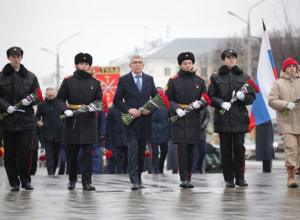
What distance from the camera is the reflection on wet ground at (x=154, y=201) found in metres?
7.12

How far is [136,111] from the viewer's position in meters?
10.3

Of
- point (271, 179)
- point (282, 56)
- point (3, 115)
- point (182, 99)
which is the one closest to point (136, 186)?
point (182, 99)

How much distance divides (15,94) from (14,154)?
35.7 inches

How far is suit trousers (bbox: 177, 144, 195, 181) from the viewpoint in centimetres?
1052

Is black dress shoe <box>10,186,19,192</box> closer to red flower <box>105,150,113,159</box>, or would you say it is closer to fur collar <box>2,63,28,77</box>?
fur collar <box>2,63,28,77</box>

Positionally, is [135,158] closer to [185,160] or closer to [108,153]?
[185,160]

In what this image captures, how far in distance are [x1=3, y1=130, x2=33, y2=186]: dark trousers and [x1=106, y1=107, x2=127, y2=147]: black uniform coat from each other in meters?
4.68

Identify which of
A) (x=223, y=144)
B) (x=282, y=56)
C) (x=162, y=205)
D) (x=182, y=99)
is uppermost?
(x=282, y=56)

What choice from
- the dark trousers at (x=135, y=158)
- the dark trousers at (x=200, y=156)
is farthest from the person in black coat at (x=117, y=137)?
the dark trousers at (x=135, y=158)

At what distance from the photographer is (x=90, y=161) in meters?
10.4

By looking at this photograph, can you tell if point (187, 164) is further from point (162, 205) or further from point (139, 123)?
point (162, 205)

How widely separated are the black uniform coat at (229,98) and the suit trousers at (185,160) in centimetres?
53

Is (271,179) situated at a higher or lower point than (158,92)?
lower

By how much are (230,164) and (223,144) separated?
1.06 ft
